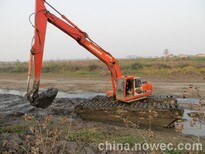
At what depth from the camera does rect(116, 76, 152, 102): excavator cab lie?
10.7 meters

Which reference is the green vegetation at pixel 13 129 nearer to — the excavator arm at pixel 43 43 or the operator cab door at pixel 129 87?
the excavator arm at pixel 43 43

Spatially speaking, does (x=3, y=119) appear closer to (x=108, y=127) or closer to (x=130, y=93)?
(x=108, y=127)

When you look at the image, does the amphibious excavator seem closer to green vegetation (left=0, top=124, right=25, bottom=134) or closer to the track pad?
the track pad

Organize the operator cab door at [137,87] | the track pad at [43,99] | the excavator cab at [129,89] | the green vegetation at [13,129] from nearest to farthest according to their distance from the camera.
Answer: the green vegetation at [13,129]
the track pad at [43,99]
the excavator cab at [129,89]
the operator cab door at [137,87]

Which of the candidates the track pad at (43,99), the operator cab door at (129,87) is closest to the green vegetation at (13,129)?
the track pad at (43,99)

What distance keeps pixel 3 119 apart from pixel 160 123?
648cm

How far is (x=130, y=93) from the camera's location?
35.5 ft

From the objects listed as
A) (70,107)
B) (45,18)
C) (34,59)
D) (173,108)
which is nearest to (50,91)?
(34,59)

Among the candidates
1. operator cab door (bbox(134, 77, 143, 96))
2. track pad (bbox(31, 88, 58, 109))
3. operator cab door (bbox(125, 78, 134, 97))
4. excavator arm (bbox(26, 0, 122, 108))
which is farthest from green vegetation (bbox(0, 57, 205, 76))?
track pad (bbox(31, 88, 58, 109))

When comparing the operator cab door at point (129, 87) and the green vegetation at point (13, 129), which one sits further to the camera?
the operator cab door at point (129, 87)

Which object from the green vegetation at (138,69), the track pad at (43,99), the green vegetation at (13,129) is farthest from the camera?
the green vegetation at (138,69)

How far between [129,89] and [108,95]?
1.58 meters

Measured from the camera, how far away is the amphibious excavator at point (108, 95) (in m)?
9.34

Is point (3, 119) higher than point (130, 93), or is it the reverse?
point (130, 93)
